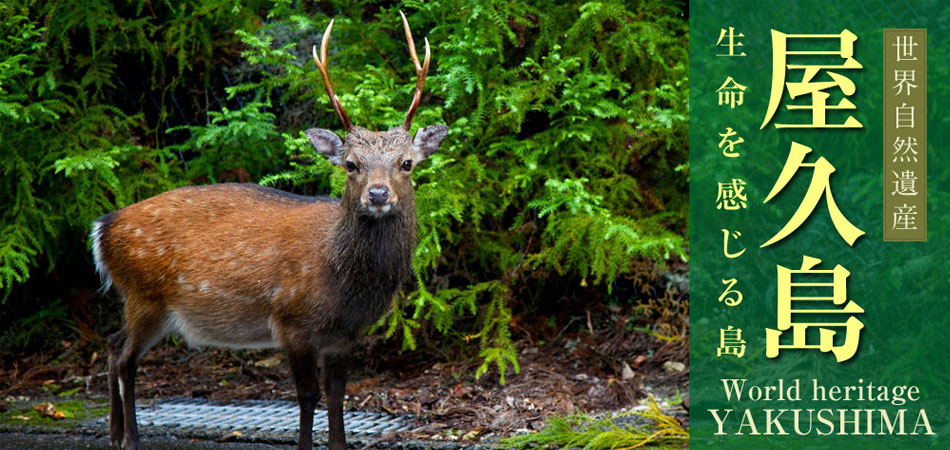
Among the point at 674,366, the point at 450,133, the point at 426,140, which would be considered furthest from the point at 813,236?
the point at 426,140

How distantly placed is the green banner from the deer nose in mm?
2031

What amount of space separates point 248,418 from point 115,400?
2.63 ft

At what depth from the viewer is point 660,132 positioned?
6.55m

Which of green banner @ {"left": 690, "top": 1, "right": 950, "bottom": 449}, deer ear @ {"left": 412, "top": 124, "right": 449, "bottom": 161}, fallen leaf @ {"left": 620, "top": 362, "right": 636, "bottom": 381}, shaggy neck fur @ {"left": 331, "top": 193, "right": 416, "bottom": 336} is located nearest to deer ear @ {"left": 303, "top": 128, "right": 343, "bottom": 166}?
shaggy neck fur @ {"left": 331, "top": 193, "right": 416, "bottom": 336}

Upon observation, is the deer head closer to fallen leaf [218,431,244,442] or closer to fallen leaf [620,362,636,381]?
fallen leaf [218,431,244,442]

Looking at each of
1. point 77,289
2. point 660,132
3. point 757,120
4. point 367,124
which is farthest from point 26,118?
point 757,120

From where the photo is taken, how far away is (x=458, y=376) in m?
6.46

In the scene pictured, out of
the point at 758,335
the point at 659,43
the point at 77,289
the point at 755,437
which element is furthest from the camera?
the point at 77,289

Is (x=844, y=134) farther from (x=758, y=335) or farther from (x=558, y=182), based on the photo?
(x=558, y=182)

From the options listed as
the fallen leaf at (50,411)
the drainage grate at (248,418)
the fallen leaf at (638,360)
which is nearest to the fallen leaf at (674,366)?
the fallen leaf at (638,360)

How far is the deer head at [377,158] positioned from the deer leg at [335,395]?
0.83 meters

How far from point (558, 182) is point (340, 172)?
1377mm

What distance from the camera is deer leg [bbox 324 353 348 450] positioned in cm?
508

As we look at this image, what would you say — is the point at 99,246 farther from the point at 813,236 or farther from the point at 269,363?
the point at 813,236
